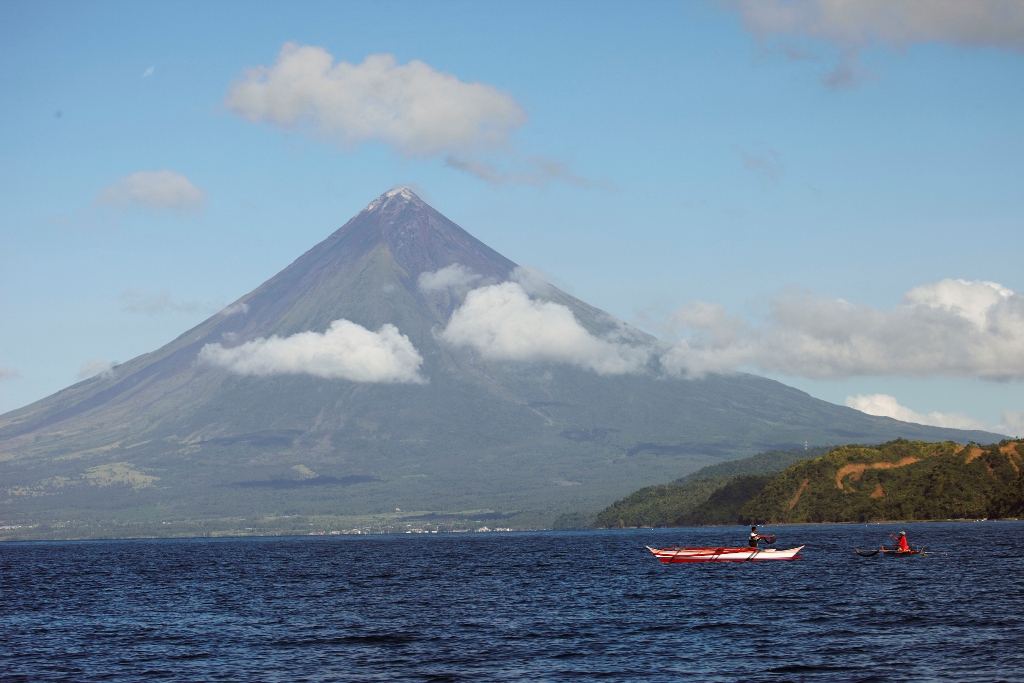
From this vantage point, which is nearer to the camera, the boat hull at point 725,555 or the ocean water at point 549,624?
the ocean water at point 549,624

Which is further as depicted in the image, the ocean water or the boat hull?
the boat hull

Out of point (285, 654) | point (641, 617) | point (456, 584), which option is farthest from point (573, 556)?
point (285, 654)

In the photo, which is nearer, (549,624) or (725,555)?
(549,624)

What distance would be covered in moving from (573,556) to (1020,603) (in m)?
81.7

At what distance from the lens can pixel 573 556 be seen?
5704 inches

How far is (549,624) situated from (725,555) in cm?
5208

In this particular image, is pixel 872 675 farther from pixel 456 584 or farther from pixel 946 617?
pixel 456 584

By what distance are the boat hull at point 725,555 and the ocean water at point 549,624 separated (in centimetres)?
125

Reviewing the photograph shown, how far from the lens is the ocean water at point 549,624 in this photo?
5003cm

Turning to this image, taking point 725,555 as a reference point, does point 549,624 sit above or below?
below

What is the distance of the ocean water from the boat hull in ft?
4.10

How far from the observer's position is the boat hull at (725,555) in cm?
11062

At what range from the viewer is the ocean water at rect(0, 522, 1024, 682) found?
50.0 metres

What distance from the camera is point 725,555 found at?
112812 mm
